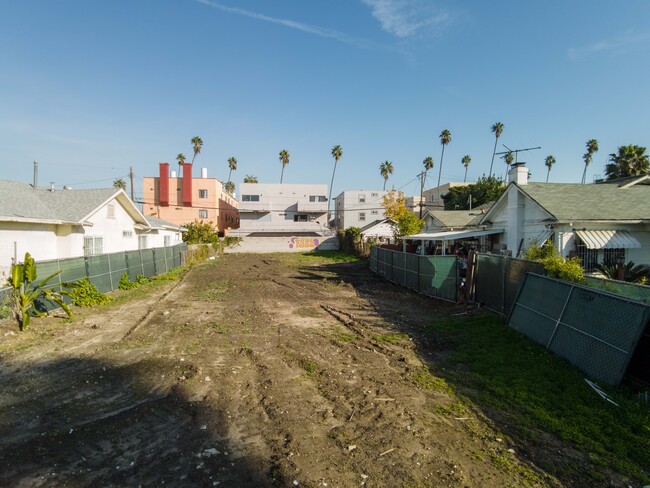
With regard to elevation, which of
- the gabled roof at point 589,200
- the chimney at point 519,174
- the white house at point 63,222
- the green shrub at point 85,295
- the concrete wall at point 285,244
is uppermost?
the chimney at point 519,174

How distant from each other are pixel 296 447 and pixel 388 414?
5.17ft

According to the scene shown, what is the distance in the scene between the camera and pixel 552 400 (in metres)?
5.62

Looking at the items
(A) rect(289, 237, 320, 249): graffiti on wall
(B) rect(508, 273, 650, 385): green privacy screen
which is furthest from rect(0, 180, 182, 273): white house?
(A) rect(289, 237, 320, 249): graffiti on wall

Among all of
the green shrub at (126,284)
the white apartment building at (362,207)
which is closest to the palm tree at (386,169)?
the white apartment building at (362,207)

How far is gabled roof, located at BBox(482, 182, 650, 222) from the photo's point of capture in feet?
50.1

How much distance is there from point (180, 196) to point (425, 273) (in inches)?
1738

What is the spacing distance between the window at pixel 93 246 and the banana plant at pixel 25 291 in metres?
7.58

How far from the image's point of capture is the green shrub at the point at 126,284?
17031 mm

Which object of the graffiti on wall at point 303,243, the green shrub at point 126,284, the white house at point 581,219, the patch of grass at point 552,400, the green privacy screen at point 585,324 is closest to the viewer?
the patch of grass at point 552,400

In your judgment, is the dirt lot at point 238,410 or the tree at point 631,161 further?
the tree at point 631,161

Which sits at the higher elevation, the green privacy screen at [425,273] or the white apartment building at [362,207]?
the white apartment building at [362,207]

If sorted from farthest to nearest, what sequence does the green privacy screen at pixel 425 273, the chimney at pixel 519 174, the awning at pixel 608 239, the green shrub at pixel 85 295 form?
the chimney at pixel 519 174 < the awning at pixel 608 239 < the green privacy screen at pixel 425 273 < the green shrub at pixel 85 295

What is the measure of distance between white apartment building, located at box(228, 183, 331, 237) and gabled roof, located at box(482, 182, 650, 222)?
34.6m

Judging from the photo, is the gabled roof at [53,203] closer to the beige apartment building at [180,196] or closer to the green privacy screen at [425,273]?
the green privacy screen at [425,273]
